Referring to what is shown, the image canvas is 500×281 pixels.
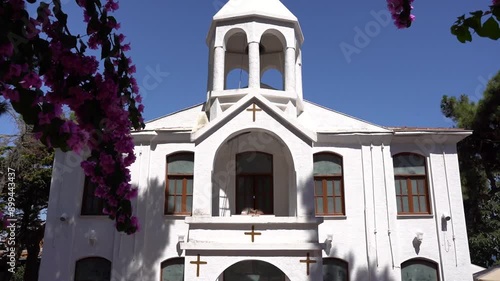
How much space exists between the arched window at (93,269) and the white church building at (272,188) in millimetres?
30

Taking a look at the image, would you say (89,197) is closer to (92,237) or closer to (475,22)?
(92,237)

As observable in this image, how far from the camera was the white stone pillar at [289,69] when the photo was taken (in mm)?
13859

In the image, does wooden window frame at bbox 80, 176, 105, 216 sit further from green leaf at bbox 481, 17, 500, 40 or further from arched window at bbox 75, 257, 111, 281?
green leaf at bbox 481, 17, 500, 40

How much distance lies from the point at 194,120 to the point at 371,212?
6.73m

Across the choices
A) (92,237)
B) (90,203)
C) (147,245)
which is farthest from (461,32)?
(90,203)

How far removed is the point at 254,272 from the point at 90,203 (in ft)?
19.4

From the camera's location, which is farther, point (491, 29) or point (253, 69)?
point (253, 69)

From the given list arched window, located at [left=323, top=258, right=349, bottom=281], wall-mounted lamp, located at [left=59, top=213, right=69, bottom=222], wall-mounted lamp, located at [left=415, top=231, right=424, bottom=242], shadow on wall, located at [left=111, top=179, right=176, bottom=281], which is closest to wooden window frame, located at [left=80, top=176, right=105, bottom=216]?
wall-mounted lamp, located at [left=59, top=213, right=69, bottom=222]

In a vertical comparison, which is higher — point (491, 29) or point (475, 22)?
point (475, 22)

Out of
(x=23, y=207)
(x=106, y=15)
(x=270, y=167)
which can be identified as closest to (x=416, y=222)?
(x=270, y=167)

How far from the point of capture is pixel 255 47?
1368 cm

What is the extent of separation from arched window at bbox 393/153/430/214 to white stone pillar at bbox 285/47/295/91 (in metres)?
4.26

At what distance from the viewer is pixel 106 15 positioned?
4.30 meters

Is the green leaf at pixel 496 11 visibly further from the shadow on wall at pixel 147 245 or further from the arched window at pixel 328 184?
the shadow on wall at pixel 147 245
